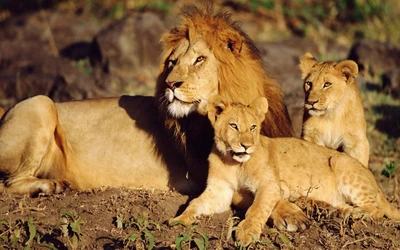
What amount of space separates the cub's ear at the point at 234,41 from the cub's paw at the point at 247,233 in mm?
1318

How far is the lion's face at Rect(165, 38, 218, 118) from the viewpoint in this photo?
5.35 metres

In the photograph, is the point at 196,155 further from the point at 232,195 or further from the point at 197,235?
the point at 197,235

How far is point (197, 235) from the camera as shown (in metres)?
4.89

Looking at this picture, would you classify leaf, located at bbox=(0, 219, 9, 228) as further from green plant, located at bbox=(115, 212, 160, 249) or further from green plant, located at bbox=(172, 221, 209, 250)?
green plant, located at bbox=(172, 221, 209, 250)

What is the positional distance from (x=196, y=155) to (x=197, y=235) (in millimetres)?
992

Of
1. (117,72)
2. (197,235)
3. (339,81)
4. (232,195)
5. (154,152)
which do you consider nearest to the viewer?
(197,235)

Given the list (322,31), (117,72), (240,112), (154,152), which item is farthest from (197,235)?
(322,31)

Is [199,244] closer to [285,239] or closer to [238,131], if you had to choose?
[285,239]

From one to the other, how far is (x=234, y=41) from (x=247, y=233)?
4.80 ft

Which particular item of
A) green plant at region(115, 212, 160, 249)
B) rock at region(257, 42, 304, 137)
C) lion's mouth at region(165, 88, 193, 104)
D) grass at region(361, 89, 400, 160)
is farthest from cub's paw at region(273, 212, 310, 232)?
rock at region(257, 42, 304, 137)

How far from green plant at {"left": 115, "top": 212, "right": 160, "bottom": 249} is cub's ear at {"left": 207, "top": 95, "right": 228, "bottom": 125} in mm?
691

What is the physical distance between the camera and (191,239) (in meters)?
4.70

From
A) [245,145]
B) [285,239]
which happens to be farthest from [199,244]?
[245,145]

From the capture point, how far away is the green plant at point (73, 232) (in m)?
4.87
